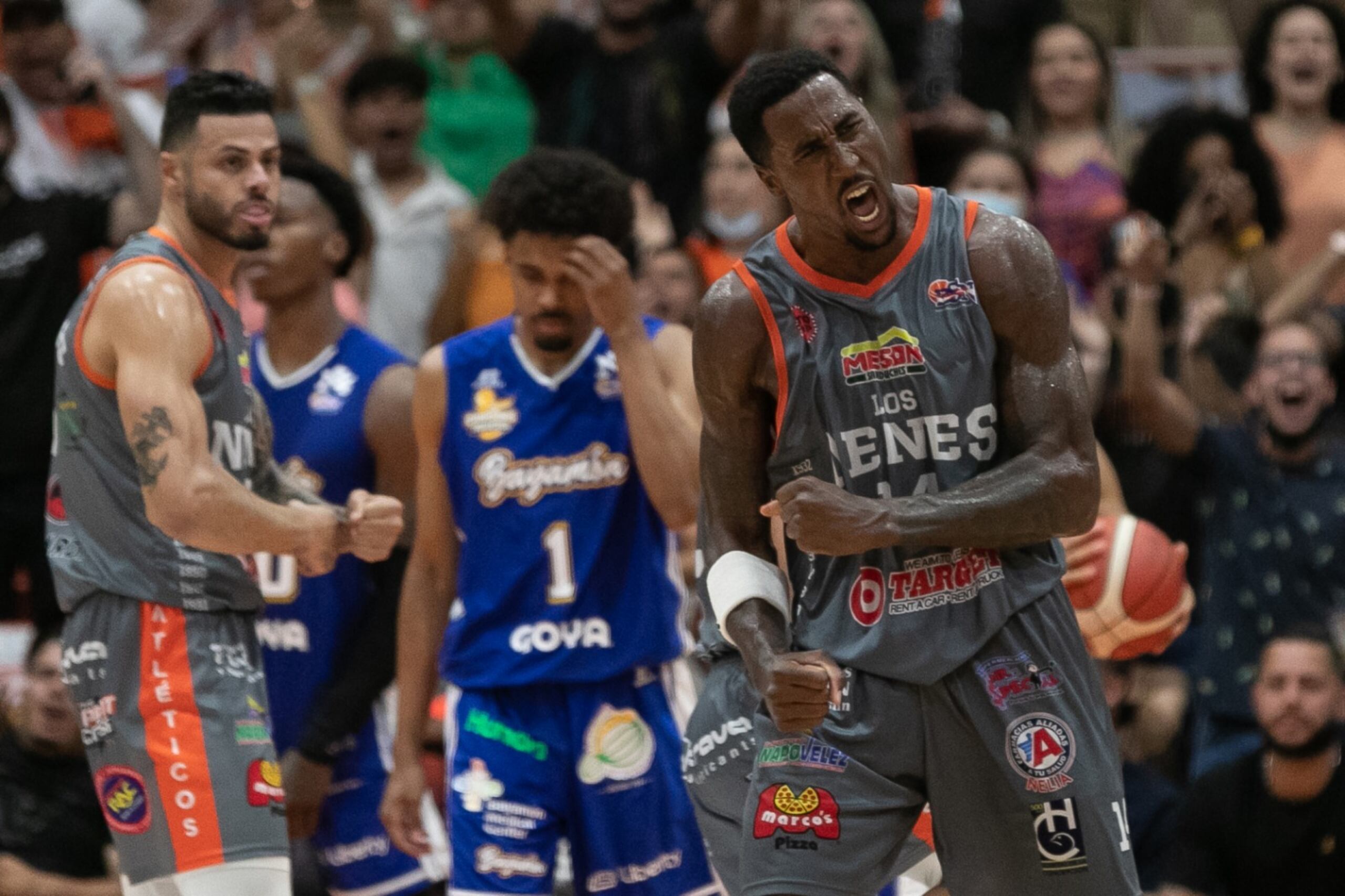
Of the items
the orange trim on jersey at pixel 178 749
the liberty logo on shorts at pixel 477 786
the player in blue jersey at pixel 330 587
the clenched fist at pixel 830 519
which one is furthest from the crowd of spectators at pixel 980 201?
the clenched fist at pixel 830 519

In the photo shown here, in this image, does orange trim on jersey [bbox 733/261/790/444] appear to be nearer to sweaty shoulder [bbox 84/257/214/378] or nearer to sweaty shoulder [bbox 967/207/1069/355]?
sweaty shoulder [bbox 967/207/1069/355]

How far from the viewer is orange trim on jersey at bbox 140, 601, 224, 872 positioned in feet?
15.5

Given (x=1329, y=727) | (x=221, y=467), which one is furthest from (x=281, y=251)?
(x=1329, y=727)

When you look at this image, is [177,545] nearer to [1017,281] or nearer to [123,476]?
[123,476]

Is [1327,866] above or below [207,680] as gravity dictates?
below

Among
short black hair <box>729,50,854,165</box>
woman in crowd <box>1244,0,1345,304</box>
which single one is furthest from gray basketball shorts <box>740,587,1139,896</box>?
woman in crowd <box>1244,0,1345,304</box>

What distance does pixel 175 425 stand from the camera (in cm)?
453

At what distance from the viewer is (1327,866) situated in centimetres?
654

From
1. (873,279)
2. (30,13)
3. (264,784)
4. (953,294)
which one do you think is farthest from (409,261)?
(953,294)

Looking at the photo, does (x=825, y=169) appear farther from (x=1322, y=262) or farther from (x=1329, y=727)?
(x=1322, y=262)

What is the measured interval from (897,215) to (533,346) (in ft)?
5.65

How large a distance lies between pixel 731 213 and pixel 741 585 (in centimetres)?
442

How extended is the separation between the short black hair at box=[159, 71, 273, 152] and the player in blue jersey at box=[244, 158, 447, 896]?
44.5 inches

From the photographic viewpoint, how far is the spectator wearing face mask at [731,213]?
8266mm
